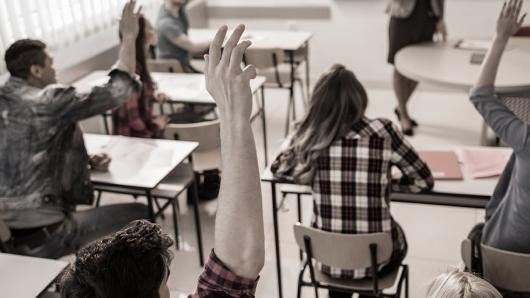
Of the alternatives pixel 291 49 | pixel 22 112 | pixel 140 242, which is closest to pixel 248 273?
pixel 140 242

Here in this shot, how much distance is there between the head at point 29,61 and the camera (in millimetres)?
2541

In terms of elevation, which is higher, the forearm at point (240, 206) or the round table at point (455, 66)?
the forearm at point (240, 206)

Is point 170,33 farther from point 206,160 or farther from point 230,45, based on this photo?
point 230,45

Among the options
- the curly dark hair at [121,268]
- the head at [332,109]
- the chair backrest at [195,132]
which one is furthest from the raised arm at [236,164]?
the chair backrest at [195,132]

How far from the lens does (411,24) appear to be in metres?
4.56

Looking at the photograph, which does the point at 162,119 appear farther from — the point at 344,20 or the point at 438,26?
the point at 344,20

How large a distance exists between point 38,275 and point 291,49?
3.07m

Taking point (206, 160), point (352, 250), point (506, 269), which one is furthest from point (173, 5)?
point (506, 269)

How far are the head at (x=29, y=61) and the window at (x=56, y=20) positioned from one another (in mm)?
1102

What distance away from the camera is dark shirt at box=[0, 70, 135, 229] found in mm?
2469

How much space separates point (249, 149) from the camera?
96 centimetres

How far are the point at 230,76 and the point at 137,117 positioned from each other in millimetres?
2572

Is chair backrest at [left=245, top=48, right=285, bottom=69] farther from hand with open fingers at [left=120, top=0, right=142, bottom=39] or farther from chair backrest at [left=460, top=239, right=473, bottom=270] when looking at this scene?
chair backrest at [left=460, top=239, right=473, bottom=270]

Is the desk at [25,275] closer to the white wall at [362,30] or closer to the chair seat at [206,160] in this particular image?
the chair seat at [206,160]
